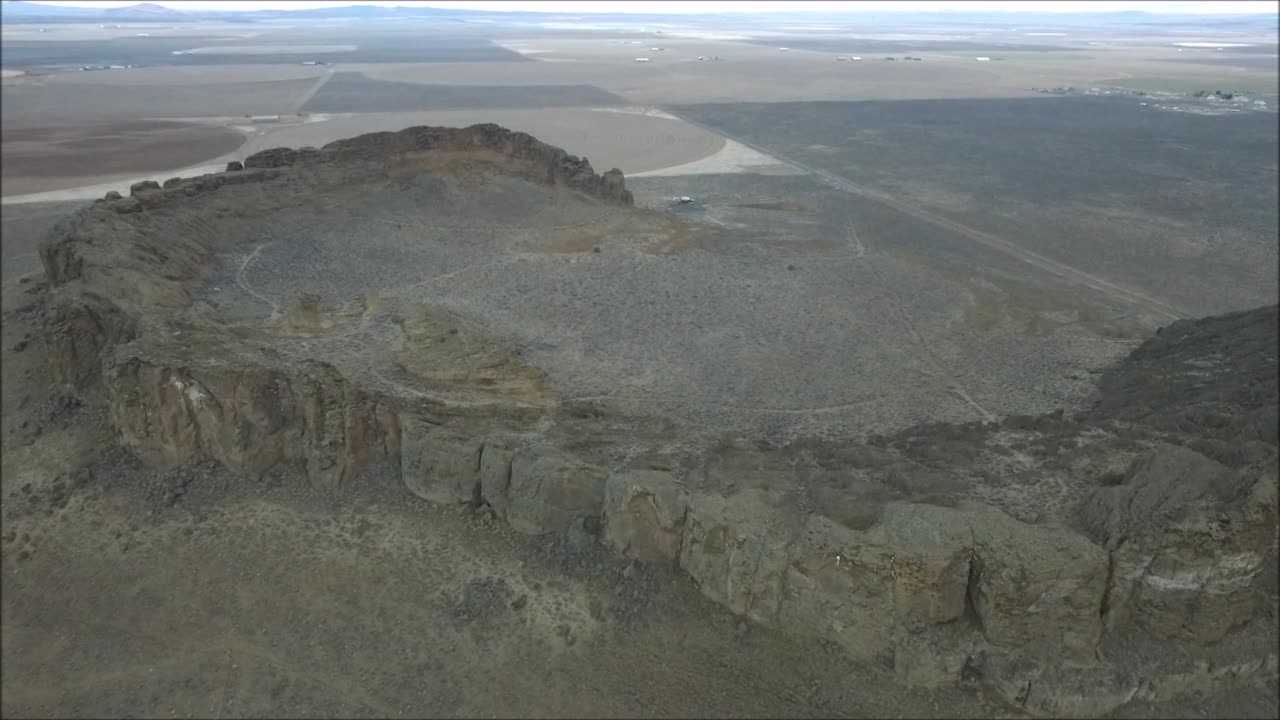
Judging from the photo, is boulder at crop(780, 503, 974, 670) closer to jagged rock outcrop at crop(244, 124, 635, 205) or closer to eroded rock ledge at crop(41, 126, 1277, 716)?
eroded rock ledge at crop(41, 126, 1277, 716)

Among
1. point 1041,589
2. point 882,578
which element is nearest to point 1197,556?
point 1041,589

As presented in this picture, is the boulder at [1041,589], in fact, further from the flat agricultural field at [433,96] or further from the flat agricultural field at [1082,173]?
the flat agricultural field at [433,96]

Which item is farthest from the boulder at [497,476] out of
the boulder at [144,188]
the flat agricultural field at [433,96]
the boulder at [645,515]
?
the flat agricultural field at [433,96]

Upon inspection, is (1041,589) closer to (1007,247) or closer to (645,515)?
(645,515)

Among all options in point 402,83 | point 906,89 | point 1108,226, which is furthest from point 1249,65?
point 402,83

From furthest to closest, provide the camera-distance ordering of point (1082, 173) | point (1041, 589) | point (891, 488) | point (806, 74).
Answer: point (806, 74), point (1082, 173), point (891, 488), point (1041, 589)

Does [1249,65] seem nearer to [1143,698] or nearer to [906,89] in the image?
[906,89]
